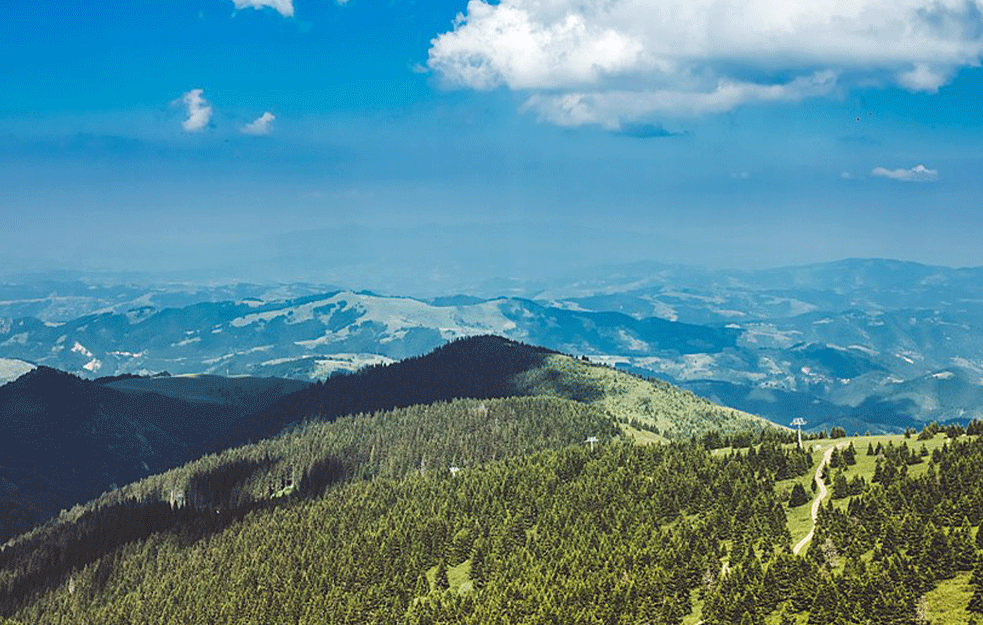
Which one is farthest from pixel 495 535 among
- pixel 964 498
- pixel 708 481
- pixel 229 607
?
pixel 964 498

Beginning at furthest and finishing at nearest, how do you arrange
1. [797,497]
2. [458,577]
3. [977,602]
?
[458,577]
[797,497]
[977,602]

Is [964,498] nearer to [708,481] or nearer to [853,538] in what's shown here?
[853,538]

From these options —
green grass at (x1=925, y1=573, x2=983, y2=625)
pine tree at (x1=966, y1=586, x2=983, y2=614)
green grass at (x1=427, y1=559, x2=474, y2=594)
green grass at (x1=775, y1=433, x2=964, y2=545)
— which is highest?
pine tree at (x1=966, y1=586, x2=983, y2=614)

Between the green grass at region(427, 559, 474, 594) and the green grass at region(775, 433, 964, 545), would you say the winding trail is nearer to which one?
the green grass at region(775, 433, 964, 545)

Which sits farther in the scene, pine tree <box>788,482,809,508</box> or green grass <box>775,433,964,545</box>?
pine tree <box>788,482,809,508</box>

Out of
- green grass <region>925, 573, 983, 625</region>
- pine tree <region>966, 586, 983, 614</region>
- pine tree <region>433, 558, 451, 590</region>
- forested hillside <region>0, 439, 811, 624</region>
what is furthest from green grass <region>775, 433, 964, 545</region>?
pine tree <region>433, 558, 451, 590</region>

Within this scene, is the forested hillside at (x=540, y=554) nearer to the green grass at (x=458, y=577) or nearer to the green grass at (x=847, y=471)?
the green grass at (x=458, y=577)

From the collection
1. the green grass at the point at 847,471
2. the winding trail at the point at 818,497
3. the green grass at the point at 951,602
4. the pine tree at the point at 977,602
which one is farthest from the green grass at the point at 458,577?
the pine tree at the point at 977,602

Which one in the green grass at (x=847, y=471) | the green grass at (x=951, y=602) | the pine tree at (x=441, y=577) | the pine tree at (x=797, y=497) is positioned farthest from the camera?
the pine tree at (x=441, y=577)

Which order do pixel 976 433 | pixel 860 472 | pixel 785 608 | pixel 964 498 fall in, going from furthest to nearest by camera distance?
pixel 976 433 → pixel 860 472 → pixel 964 498 → pixel 785 608

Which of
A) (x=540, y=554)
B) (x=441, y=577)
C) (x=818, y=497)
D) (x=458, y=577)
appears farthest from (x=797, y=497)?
(x=441, y=577)

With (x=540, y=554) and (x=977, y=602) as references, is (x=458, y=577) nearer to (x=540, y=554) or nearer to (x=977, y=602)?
(x=540, y=554)
